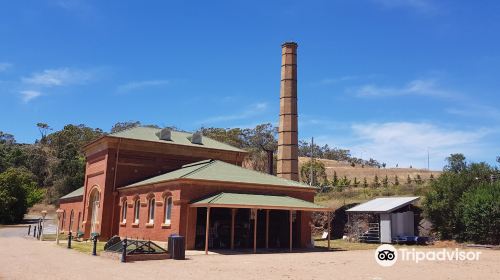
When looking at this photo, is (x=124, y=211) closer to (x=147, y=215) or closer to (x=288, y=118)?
(x=147, y=215)

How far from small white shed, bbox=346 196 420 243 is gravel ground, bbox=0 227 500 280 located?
13163 millimetres

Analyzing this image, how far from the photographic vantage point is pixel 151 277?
13.8m

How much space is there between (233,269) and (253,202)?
28.5 feet

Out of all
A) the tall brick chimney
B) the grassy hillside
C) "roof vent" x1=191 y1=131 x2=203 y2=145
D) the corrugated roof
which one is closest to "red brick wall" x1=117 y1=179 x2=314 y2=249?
the corrugated roof

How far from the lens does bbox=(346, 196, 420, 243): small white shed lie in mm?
33906

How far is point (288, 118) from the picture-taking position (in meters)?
43.7

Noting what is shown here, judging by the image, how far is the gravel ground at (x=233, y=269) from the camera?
14470 mm

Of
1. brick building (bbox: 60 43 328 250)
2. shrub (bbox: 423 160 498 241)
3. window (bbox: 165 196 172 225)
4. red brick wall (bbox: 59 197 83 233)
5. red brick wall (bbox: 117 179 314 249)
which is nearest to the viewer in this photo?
red brick wall (bbox: 117 179 314 249)

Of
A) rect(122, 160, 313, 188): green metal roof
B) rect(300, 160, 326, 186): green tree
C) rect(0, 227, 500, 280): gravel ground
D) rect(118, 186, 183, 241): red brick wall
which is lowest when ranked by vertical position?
rect(0, 227, 500, 280): gravel ground

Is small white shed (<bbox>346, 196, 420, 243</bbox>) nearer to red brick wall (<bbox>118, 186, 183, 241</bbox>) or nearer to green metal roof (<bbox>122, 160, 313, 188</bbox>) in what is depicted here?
green metal roof (<bbox>122, 160, 313, 188</bbox>)

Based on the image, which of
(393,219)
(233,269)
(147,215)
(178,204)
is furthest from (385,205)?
(233,269)

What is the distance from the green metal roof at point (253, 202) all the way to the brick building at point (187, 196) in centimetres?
6

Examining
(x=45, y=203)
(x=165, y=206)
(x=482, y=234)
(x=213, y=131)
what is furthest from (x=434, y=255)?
(x=45, y=203)

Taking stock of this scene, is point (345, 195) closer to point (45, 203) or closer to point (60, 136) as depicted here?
point (45, 203)
